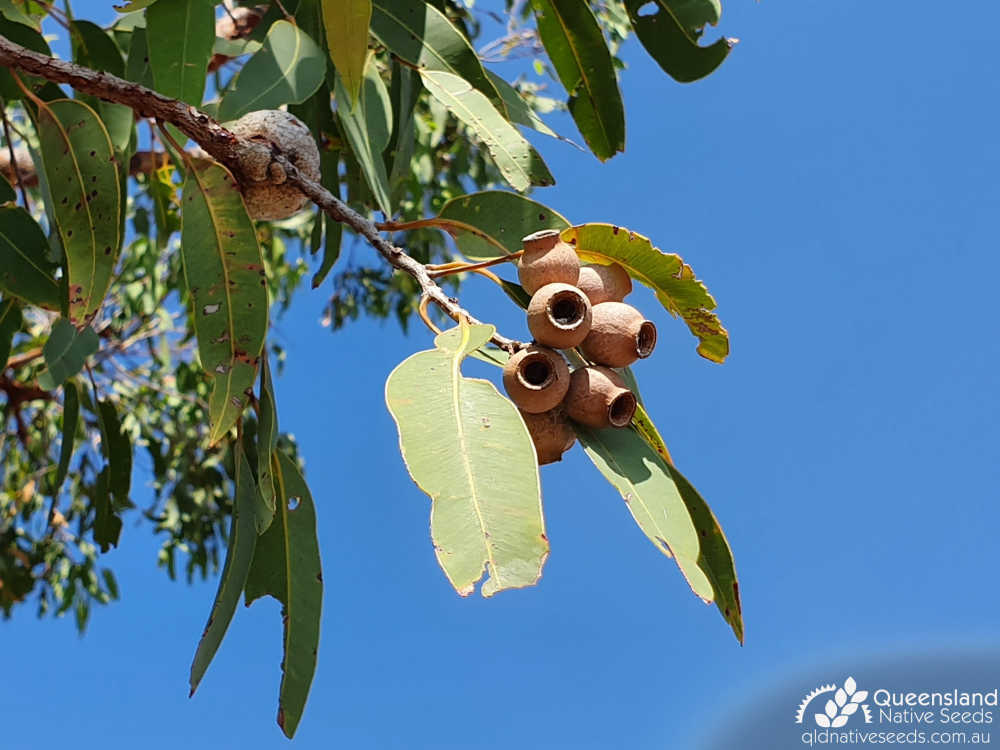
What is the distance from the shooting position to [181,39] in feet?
5.42

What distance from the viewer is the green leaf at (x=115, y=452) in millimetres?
2789

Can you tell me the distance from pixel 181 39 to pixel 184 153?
37 centimetres

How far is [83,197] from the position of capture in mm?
1559

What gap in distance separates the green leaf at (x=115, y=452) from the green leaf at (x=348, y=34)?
1635mm

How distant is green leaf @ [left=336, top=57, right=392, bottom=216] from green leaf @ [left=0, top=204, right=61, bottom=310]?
0.64m

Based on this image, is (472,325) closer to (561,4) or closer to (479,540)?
(479,540)

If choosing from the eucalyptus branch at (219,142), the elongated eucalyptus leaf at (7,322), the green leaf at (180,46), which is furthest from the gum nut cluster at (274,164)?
the elongated eucalyptus leaf at (7,322)

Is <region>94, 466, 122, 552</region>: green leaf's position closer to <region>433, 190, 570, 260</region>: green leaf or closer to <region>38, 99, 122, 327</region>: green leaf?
<region>38, 99, 122, 327</region>: green leaf

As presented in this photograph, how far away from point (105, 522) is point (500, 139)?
1.81 m

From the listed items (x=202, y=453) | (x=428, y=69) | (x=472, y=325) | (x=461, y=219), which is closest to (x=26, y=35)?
(x=428, y=69)

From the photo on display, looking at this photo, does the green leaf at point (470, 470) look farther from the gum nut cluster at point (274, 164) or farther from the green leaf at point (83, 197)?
the green leaf at point (83, 197)

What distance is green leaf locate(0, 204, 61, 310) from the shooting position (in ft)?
6.19

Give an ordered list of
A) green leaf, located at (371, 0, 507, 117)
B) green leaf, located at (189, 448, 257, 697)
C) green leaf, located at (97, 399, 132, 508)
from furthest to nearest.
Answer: green leaf, located at (97, 399, 132, 508) < green leaf, located at (371, 0, 507, 117) < green leaf, located at (189, 448, 257, 697)

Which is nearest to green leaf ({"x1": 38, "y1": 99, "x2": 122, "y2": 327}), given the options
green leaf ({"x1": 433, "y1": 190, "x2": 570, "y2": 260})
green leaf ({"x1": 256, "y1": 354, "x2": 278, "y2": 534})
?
green leaf ({"x1": 256, "y1": 354, "x2": 278, "y2": 534})
